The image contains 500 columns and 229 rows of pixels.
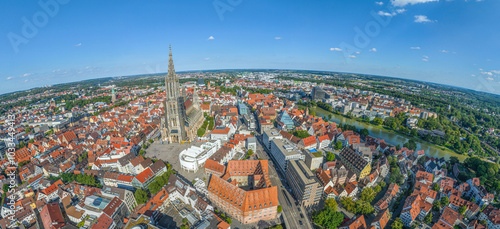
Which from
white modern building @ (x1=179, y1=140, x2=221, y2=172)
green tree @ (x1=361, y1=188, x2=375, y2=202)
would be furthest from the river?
white modern building @ (x1=179, y1=140, x2=221, y2=172)

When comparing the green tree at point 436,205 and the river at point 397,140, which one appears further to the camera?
the river at point 397,140

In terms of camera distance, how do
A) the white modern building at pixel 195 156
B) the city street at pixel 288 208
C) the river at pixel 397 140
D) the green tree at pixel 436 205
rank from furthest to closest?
1. the river at pixel 397 140
2. the white modern building at pixel 195 156
3. the green tree at pixel 436 205
4. the city street at pixel 288 208

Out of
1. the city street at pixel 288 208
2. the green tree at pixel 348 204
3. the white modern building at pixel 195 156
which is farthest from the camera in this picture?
the white modern building at pixel 195 156

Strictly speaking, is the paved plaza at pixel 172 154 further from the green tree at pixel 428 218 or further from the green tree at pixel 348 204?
the green tree at pixel 428 218

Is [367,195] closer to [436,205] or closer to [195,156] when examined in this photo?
[436,205]

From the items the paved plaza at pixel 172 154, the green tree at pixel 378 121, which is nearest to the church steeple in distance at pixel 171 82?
the paved plaza at pixel 172 154

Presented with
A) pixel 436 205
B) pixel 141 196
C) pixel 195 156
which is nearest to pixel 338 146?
pixel 436 205

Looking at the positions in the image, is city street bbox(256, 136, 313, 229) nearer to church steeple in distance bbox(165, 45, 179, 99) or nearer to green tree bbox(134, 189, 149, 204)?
green tree bbox(134, 189, 149, 204)
